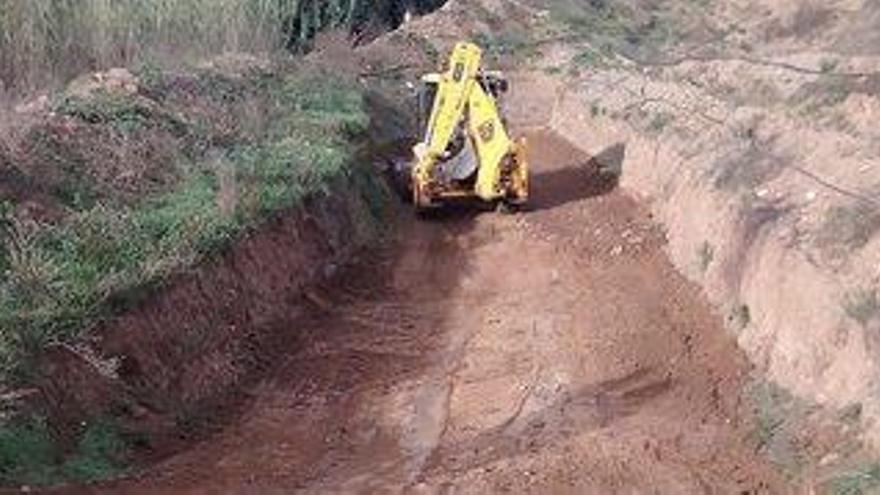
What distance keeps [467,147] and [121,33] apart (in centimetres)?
597

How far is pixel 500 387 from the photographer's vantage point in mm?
13258

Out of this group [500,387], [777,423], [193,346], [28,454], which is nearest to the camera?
[28,454]

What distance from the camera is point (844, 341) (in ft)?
38.7

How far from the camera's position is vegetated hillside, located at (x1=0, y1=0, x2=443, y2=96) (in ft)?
58.8

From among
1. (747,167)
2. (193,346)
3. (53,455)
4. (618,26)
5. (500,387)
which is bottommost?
(618,26)

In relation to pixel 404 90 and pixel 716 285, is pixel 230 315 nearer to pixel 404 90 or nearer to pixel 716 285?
pixel 716 285

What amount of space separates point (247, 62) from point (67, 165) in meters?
8.40

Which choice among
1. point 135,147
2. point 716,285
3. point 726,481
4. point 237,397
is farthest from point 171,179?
point 726,481

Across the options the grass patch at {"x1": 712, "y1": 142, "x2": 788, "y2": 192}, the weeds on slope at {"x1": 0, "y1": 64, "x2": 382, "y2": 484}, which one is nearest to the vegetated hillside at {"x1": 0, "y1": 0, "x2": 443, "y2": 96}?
the weeds on slope at {"x1": 0, "y1": 64, "x2": 382, "y2": 484}

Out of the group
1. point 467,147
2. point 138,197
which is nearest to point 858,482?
point 138,197

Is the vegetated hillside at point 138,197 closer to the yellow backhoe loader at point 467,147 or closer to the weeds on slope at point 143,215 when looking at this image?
the weeds on slope at point 143,215

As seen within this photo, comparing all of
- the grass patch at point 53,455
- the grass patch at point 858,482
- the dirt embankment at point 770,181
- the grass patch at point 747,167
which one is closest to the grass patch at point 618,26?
the dirt embankment at point 770,181

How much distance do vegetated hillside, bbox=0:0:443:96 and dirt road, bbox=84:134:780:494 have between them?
223 inches

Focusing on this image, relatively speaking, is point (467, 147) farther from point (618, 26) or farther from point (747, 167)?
point (618, 26)
